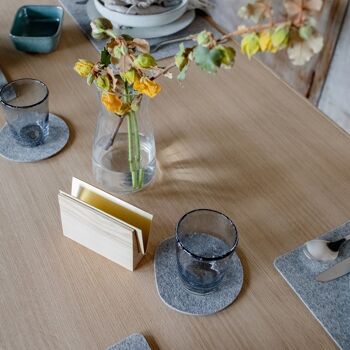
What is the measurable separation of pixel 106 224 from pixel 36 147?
28 centimetres

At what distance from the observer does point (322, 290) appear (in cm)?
65

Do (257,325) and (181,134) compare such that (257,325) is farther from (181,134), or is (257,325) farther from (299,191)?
(181,134)

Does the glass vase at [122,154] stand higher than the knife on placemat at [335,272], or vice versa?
the glass vase at [122,154]

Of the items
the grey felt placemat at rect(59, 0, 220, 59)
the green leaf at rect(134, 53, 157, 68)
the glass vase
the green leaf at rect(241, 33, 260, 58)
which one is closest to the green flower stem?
the glass vase

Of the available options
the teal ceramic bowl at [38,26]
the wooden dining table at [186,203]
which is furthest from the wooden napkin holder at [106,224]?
the teal ceramic bowl at [38,26]

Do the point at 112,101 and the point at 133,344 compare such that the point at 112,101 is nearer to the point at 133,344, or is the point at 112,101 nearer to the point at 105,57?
the point at 105,57

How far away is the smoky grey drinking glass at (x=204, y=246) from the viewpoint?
0.63 m

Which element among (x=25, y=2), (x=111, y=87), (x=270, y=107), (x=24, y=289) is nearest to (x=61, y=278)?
(x=24, y=289)

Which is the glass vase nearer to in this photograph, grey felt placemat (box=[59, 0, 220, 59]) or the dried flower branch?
the dried flower branch

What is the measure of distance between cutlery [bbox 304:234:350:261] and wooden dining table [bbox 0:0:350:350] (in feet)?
0.10

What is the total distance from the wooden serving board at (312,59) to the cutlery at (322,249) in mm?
380

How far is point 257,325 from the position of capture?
0.61 metres

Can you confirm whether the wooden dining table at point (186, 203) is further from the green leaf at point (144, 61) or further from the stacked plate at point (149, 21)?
the green leaf at point (144, 61)

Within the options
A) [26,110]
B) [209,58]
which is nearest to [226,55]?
[209,58]
